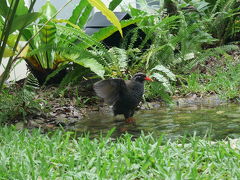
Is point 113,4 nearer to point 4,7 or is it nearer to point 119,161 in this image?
point 4,7

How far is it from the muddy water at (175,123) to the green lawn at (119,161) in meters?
0.69

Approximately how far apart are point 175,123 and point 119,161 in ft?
5.99

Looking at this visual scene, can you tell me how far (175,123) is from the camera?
4352 millimetres

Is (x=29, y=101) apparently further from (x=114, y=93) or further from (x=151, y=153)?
(x=151, y=153)

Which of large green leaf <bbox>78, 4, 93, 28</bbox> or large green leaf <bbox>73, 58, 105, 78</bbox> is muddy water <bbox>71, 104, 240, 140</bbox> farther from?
large green leaf <bbox>78, 4, 93, 28</bbox>

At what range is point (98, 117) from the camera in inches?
202

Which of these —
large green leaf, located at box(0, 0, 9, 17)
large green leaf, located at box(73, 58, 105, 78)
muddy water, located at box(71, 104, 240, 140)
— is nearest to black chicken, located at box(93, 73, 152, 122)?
muddy water, located at box(71, 104, 240, 140)

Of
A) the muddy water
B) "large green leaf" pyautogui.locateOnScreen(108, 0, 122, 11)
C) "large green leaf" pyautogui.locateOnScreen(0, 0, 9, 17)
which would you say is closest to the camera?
"large green leaf" pyautogui.locateOnScreen(0, 0, 9, 17)

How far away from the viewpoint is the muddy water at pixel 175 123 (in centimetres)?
388

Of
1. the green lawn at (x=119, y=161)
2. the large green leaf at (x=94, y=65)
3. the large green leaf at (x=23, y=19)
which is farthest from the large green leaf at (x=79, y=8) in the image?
the green lawn at (x=119, y=161)

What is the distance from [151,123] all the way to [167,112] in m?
0.71

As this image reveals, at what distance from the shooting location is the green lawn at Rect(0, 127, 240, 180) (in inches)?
96.6

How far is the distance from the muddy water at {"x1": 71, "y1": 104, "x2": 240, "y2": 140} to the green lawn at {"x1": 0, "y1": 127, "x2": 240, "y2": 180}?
69 centimetres

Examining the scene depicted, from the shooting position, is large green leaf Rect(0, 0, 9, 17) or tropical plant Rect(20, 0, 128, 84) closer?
large green leaf Rect(0, 0, 9, 17)
